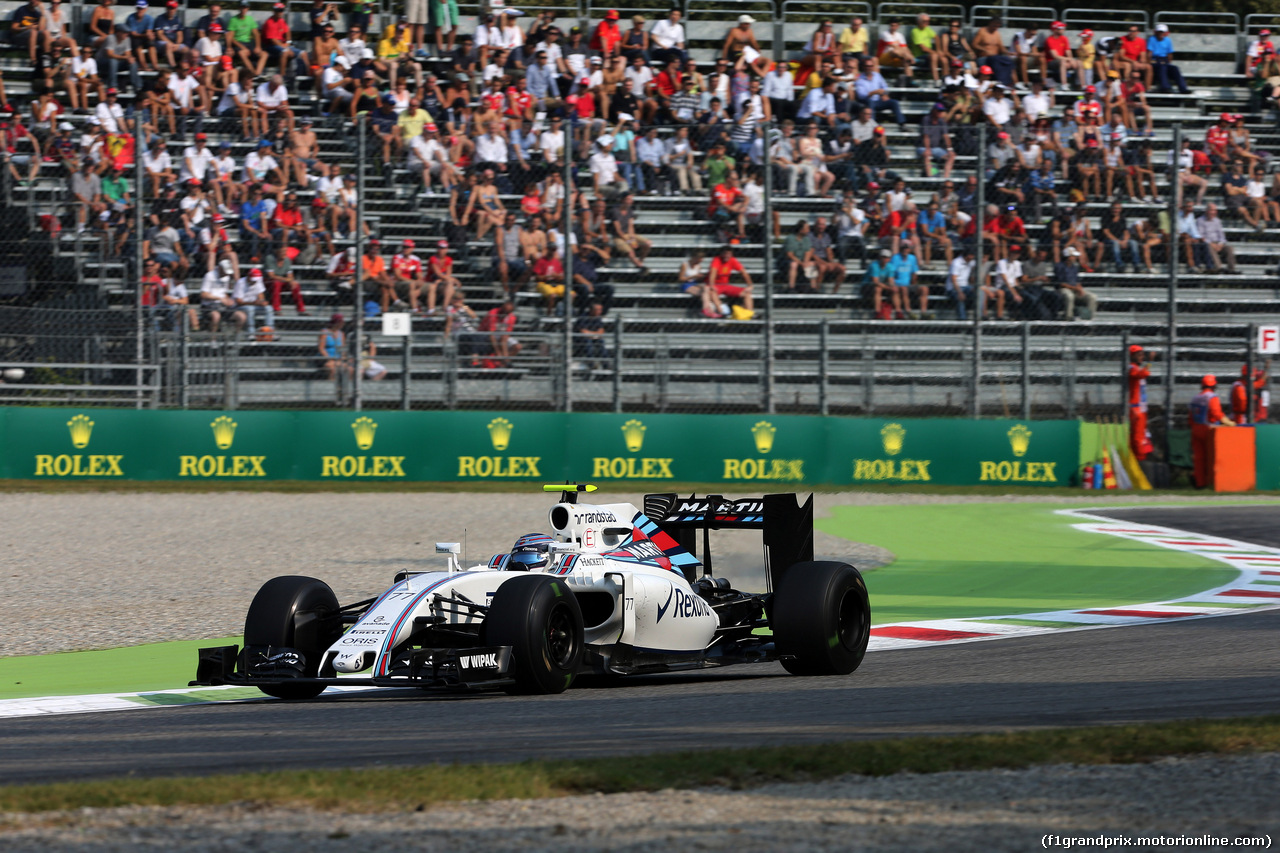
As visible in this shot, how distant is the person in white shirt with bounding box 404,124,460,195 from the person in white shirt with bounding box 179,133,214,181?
2.67 metres

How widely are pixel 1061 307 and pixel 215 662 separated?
1625 cm

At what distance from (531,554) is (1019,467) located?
1420 centimetres

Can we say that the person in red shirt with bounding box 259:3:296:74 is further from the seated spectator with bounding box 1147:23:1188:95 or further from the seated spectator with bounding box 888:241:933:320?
the seated spectator with bounding box 1147:23:1188:95

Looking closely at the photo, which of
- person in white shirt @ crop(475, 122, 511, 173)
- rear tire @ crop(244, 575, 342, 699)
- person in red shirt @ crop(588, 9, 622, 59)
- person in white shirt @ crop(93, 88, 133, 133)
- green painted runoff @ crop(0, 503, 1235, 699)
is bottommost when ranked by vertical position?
green painted runoff @ crop(0, 503, 1235, 699)

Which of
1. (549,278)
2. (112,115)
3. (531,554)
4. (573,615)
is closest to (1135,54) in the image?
(549,278)

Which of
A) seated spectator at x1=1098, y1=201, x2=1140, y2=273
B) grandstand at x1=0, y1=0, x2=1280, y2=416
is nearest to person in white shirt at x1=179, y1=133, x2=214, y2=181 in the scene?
grandstand at x1=0, y1=0, x2=1280, y2=416

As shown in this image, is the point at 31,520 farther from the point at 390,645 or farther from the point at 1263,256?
the point at 1263,256

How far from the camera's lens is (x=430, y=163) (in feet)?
70.7

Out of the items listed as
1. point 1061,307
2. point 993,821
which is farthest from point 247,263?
point 993,821

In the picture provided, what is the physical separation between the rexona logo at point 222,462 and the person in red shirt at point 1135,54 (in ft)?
52.9

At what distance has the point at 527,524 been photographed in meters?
16.4

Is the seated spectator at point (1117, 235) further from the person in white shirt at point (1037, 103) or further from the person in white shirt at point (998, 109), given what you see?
the person in white shirt at point (1037, 103)

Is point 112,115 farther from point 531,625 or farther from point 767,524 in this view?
point 531,625

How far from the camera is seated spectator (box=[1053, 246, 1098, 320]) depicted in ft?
70.6
